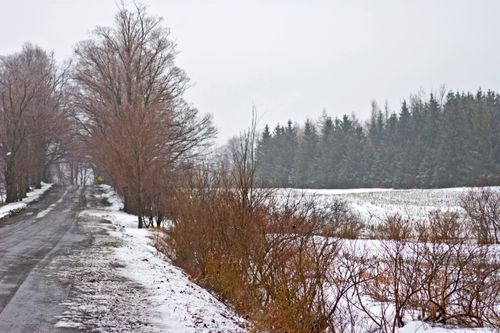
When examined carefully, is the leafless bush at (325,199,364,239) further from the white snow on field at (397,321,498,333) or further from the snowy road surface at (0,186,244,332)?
the snowy road surface at (0,186,244,332)

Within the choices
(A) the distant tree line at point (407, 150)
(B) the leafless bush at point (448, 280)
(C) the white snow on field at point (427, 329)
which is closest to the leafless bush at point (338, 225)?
(B) the leafless bush at point (448, 280)

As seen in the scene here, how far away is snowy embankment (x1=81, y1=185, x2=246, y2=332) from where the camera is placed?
7.45m

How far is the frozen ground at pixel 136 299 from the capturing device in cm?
727

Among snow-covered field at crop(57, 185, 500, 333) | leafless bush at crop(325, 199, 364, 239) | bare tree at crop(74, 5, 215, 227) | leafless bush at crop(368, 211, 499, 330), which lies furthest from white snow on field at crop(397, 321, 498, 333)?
bare tree at crop(74, 5, 215, 227)

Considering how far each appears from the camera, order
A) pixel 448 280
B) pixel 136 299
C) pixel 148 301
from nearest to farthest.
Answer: pixel 448 280 < pixel 148 301 < pixel 136 299

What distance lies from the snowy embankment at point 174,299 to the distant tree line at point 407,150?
32.5m

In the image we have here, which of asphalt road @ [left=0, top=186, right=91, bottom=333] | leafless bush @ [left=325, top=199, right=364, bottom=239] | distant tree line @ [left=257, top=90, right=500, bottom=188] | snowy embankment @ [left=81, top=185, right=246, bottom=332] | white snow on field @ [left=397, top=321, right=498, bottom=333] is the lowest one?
white snow on field @ [left=397, top=321, right=498, bottom=333]

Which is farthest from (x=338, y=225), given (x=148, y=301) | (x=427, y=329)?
(x=148, y=301)

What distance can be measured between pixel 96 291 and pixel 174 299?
1.56m

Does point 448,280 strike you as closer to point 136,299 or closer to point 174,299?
point 174,299

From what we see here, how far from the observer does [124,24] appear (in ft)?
115

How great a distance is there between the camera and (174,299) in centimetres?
879

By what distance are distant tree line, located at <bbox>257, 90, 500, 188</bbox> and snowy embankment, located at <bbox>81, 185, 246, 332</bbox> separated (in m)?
32.5

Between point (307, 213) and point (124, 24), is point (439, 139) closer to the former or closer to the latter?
point (124, 24)
